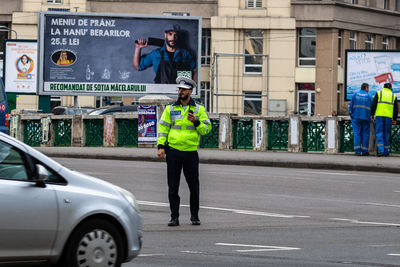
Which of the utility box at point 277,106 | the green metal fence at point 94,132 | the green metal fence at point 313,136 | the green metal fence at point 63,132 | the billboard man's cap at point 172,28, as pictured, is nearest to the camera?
the green metal fence at point 313,136

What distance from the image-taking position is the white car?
7707mm

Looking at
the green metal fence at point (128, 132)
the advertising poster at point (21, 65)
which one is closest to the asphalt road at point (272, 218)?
the green metal fence at point (128, 132)

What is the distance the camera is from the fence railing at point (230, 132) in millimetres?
28234

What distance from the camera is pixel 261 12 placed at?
2450 inches

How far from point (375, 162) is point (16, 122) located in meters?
14.5

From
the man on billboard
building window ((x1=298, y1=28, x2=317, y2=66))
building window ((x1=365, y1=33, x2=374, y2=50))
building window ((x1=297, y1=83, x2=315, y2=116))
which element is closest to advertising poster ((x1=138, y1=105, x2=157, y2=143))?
the man on billboard

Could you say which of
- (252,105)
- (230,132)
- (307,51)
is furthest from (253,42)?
(230,132)

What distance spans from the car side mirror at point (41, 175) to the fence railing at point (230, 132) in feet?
67.2

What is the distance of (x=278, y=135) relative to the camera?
29094 millimetres

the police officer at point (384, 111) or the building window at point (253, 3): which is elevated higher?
the building window at point (253, 3)

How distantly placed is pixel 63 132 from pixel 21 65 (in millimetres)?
14981

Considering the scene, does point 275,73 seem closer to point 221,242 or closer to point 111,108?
point 111,108

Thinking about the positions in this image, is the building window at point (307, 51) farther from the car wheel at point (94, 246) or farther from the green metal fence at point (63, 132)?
the car wheel at point (94, 246)

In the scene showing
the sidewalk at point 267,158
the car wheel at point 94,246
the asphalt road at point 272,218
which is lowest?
the asphalt road at point 272,218
